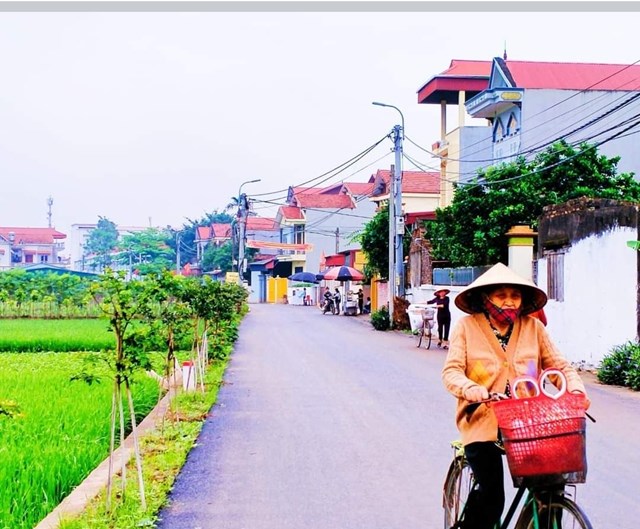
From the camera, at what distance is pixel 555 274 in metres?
16.4

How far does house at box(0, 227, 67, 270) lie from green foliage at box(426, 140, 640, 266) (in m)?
77.2

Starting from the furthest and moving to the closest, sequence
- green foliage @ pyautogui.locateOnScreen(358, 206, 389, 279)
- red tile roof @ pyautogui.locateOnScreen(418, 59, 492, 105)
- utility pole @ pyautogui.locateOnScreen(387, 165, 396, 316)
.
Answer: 1. red tile roof @ pyautogui.locateOnScreen(418, 59, 492, 105)
2. green foliage @ pyautogui.locateOnScreen(358, 206, 389, 279)
3. utility pole @ pyautogui.locateOnScreen(387, 165, 396, 316)

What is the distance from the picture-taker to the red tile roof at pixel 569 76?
3447 centimetres

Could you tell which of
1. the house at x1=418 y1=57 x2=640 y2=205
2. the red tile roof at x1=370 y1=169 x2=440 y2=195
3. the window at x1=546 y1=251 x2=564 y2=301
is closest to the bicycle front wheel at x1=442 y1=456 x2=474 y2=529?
the window at x1=546 y1=251 x2=564 y2=301

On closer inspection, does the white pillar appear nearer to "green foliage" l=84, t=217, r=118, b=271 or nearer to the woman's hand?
the woman's hand

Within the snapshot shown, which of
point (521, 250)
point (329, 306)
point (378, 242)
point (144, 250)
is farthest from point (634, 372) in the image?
point (144, 250)

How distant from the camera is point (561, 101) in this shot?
3241 cm

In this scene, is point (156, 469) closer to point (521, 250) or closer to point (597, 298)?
point (597, 298)

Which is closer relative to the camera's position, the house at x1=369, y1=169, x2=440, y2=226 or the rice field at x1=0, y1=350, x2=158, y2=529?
the rice field at x1=0, y1=350, x2=158, y2=529

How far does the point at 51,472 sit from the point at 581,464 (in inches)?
169

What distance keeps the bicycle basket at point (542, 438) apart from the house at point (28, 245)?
93200mm

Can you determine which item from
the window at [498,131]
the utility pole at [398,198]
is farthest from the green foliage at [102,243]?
the utility pole at [398,198]

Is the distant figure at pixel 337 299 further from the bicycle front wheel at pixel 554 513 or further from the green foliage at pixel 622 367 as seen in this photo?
the bicycle front wheel at pixel 554 513

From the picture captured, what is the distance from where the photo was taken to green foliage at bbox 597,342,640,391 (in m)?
12.5
